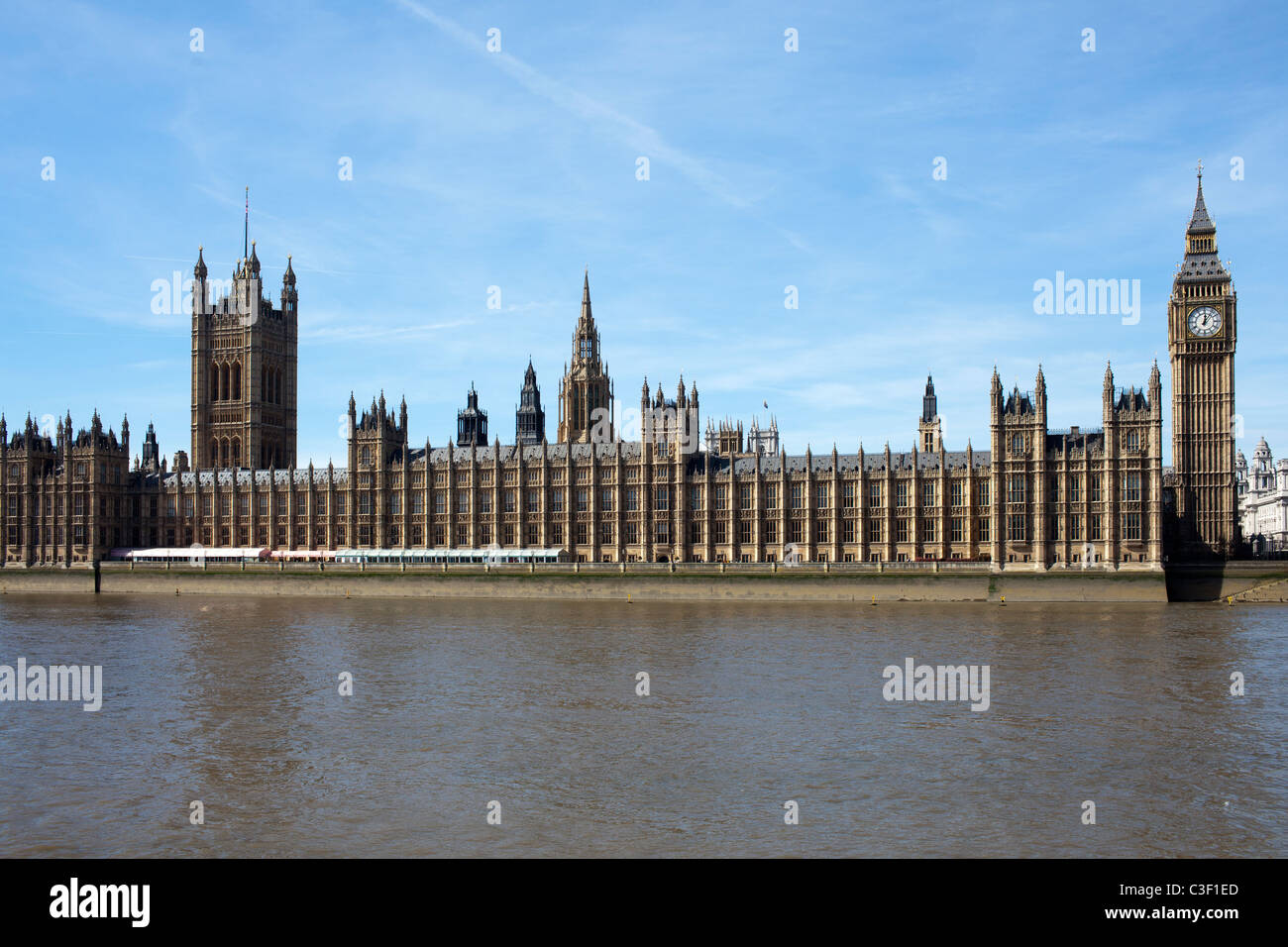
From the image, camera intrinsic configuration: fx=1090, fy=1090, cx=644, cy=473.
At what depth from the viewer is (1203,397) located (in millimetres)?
99500

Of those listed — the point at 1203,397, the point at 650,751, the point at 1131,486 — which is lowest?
the point at 650,751

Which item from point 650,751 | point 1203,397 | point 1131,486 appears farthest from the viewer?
point 1203,397

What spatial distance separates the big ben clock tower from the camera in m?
96.6

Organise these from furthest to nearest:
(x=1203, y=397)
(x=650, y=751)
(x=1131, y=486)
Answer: (x=1203, y=397), (x=1131, y=486), (x=650, y=751)

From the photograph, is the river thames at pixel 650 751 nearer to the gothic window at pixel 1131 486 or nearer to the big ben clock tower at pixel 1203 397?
the gothic window at pixel 1131 486

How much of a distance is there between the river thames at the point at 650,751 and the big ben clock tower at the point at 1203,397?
46.9 m

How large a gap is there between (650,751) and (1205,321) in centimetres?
9152

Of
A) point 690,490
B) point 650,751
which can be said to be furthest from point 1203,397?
point 650,751

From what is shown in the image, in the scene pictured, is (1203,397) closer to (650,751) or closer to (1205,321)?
(1205,321)

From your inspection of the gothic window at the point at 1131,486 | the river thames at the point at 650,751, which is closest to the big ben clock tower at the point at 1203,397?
the gothic window at the point at 1131,486

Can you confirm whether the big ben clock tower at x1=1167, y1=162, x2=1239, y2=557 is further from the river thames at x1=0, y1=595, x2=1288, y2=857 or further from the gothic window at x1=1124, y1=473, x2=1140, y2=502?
the river thames at x1=0, y1=595, x2=1288, y2=857

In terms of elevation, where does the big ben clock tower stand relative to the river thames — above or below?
above

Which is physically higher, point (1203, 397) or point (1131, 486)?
point (1203, 397)

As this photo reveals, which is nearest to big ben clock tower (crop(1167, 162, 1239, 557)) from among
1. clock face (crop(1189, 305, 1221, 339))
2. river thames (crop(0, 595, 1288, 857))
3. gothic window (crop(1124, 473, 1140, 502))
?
clock face (crop(1189, 305, 1221, 339))
